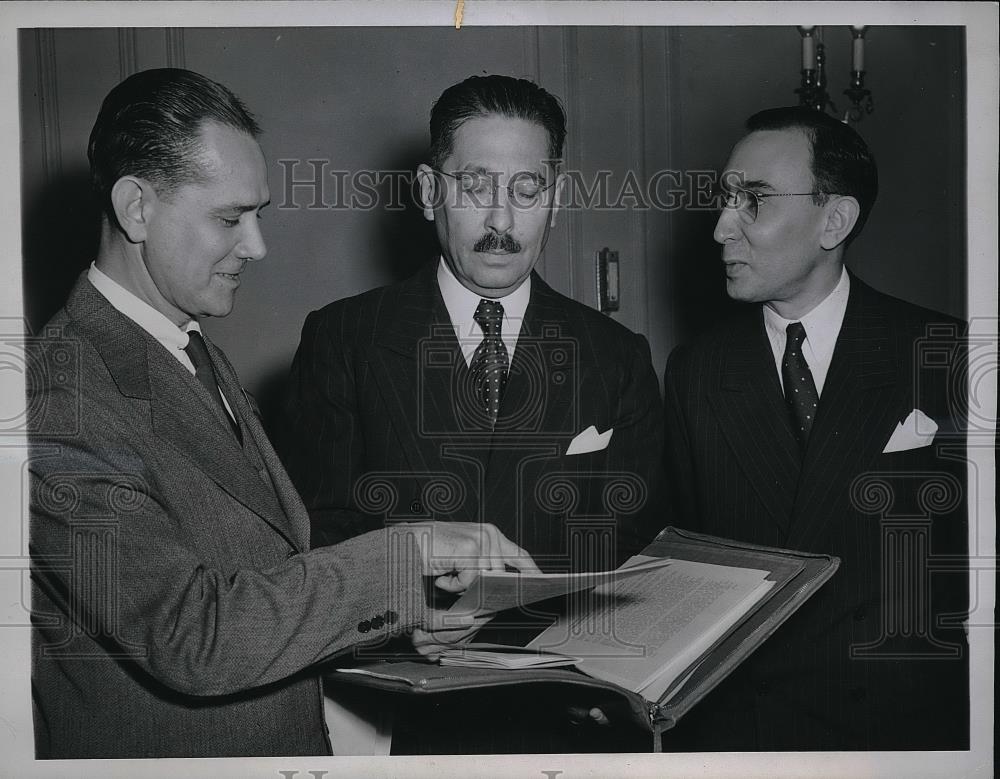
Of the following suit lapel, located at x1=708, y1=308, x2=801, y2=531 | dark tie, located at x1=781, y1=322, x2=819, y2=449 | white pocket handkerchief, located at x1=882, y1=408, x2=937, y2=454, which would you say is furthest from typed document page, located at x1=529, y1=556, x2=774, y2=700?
white pocket handkerchief, located at x1=882, y1=408, x2=937, y2=454

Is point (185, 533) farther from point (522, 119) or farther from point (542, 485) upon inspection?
point (522, 119)

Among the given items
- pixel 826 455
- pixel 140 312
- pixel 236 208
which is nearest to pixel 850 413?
pixel 826 455

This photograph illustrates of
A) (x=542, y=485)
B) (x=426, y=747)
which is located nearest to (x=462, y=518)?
(x=542, y=485)

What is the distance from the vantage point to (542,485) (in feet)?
6.04

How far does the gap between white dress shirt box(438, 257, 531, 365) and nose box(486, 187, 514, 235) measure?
0.12 metres

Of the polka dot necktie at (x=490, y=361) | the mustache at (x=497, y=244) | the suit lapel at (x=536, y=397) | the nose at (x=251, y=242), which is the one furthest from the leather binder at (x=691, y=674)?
the nose at (x=251, y=242)

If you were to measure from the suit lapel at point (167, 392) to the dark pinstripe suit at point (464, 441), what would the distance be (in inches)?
9.2

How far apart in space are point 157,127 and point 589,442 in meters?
0.98

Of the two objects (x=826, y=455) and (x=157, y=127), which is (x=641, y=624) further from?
(x=157, y=127)

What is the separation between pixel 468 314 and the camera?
1.87m

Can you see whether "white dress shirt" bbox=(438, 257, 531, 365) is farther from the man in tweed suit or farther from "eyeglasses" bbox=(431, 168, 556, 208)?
the man in tweed suit

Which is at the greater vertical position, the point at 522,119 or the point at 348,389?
the point at 522,119

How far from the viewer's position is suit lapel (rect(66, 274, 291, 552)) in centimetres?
156

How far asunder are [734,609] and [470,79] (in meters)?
1.10
